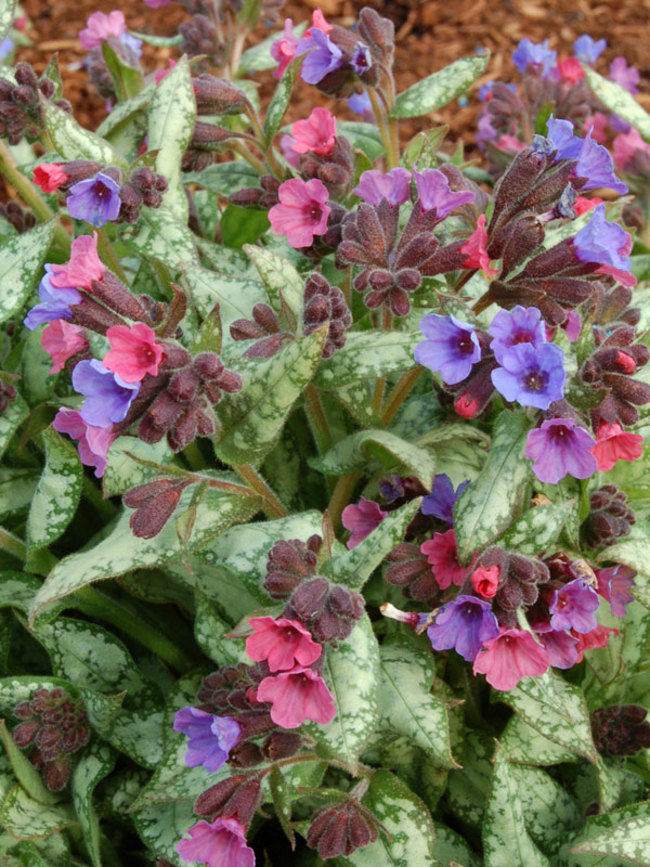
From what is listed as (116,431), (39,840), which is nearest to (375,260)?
(116,431)

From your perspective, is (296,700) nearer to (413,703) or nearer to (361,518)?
(413,703)

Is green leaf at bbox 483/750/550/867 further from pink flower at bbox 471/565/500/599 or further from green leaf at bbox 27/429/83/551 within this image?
green leaf at bbox 27/429/83/551

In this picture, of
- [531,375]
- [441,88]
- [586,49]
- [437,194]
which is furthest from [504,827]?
[586,49]

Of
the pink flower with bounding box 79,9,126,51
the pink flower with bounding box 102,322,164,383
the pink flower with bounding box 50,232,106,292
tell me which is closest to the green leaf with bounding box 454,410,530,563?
the pink flower with bounding box 102,322,164,383

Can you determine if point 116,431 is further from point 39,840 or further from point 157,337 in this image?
point 39,840

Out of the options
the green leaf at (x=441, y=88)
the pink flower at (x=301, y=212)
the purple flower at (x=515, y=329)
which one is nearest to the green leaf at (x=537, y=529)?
the purple flower at (x=515, y=329)

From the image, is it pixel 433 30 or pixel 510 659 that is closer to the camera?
pixel 510 659
